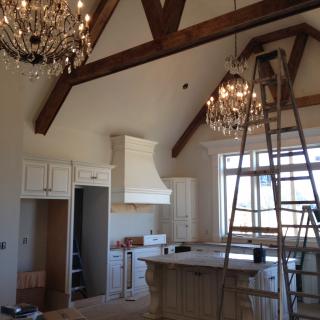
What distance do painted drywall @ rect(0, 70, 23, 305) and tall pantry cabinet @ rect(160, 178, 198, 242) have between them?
4.23m

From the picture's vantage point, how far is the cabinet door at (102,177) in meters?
6.54

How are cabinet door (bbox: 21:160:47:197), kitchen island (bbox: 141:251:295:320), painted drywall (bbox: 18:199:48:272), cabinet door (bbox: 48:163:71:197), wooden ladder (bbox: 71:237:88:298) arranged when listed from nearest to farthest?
kitchen island (bbox: 141:251:295:320), cabinet door (bbox: 21:160:47:197), cabinet door (bbox: 48:163:71:197), painted drywall (bbox: 18:199:48:272), wooden ladder (bbox: 71:237:88:298)

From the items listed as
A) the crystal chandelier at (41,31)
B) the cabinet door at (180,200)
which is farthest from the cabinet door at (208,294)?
the cabinet door at (180,200)

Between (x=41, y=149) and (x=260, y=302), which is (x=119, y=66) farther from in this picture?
(x=260, y=302)

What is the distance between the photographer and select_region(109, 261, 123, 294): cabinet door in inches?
261

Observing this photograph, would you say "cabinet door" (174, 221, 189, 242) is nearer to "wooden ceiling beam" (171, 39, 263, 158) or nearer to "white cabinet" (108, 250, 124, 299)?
"wooden ceiling beam" (171, 39, 263, 158)

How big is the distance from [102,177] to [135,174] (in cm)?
99

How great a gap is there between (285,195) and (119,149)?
11.4 feet

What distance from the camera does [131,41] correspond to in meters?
6.16

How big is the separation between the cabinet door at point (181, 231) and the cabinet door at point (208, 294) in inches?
133

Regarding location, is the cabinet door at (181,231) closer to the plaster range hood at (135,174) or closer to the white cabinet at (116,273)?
the plaster range hood at (135,174)

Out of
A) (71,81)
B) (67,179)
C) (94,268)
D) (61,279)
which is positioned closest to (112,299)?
(94,268)

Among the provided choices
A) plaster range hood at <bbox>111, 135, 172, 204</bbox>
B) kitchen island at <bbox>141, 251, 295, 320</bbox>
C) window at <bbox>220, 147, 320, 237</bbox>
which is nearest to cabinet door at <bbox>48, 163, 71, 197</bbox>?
plaster range hood at <bbox>111, 135, 172, 204</bbox>

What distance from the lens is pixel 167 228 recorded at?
8492 millimetres
